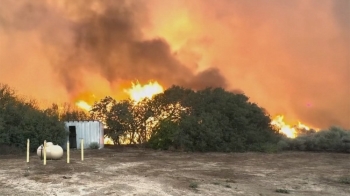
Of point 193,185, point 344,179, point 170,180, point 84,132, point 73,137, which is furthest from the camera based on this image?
point 73,137

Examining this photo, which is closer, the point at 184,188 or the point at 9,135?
the point at 184,188

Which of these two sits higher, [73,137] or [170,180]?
A: [73,137]

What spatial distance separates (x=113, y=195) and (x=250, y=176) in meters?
8.25

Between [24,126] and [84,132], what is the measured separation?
20.6ft

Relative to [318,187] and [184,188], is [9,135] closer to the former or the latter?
[184,188]

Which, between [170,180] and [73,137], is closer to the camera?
[170,180]

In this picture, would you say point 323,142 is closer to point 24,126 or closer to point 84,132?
point 84,132

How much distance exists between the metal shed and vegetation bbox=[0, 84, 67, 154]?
292cm

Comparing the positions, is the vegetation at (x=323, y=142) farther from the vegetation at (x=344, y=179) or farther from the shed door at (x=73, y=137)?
the shed door at (x=73, y=137)

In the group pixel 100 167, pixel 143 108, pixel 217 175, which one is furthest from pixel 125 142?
Result: pixel 217 175

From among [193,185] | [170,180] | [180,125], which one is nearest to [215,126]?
[180,125]

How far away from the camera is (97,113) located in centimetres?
4294

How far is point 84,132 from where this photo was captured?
1534 inches

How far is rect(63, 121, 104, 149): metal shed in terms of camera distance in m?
38.8
